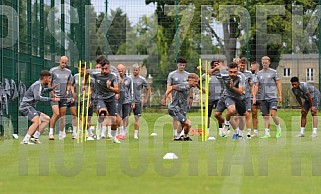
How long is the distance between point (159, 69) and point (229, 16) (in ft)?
18.9

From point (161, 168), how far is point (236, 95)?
334 inches

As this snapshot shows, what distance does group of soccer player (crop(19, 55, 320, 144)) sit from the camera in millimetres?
19344

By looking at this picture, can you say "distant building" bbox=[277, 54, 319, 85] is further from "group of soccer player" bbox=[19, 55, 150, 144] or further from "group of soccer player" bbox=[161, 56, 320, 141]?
"group of soccer player" bbox=[19, 55, 150, 144]

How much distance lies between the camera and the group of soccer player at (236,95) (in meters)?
20.2

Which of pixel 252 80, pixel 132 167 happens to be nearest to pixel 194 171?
pixel 132 167

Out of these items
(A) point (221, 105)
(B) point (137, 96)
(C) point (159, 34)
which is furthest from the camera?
(C) point (159, 34)

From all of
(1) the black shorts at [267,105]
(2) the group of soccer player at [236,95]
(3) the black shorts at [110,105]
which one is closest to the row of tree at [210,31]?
(2) the group of soccer player at [236,95]

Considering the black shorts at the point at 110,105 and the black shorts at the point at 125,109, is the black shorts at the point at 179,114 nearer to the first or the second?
the black shorts at the point at 110,105

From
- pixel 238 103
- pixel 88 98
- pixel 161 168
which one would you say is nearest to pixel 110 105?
pixel 88 98

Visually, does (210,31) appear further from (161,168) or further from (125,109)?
(161,168)

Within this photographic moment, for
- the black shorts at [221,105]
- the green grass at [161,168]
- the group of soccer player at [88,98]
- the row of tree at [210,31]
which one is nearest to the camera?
the green grass at [161,168]

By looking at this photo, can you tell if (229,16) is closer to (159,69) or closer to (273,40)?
(273,40)

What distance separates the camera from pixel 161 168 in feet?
40.2

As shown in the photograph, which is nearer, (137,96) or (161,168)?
(161,168)
